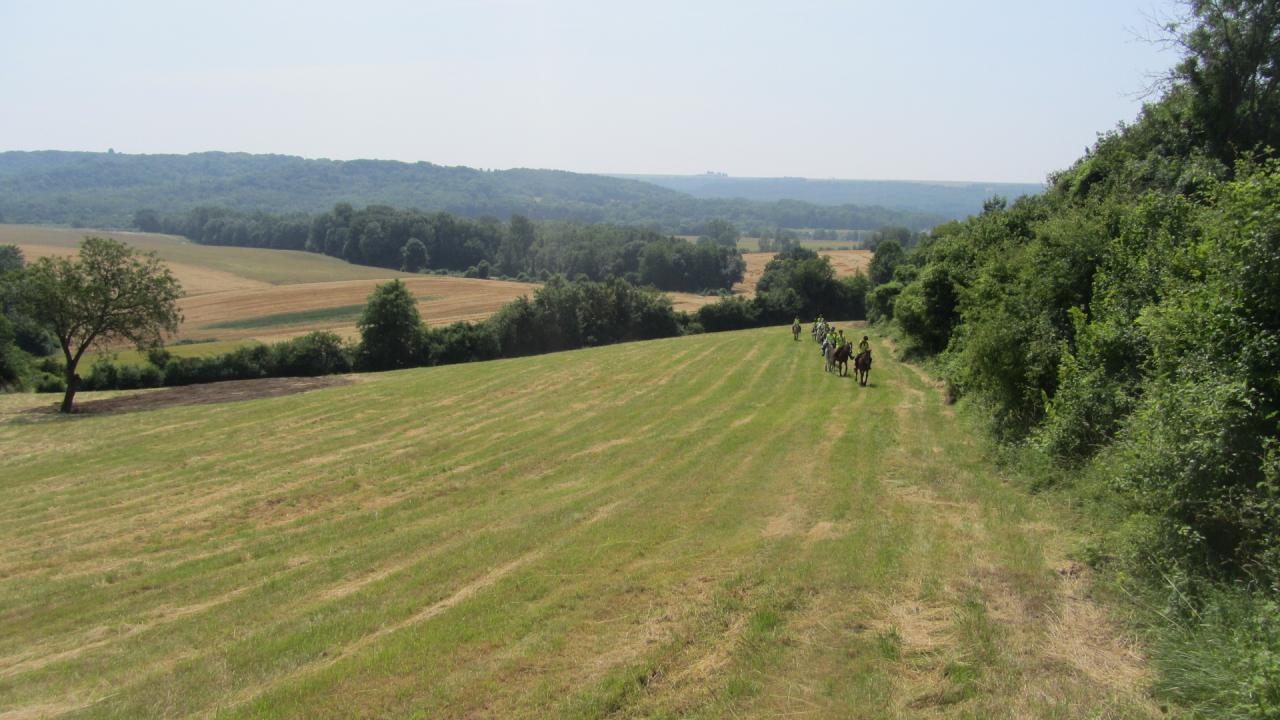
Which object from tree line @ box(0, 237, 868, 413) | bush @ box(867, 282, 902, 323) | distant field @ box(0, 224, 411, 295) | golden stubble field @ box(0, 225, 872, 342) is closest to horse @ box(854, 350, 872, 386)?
bush @ box(867, 282, 902, 323)

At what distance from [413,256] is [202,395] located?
4047 inches

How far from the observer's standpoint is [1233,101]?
20812mm

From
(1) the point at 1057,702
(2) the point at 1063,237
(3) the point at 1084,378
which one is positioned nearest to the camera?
(1) the point at 1057,702

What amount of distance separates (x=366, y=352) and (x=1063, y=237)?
4977cm

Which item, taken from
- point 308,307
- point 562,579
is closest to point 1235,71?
point 562,579

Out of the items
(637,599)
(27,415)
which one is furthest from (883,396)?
(27,415)

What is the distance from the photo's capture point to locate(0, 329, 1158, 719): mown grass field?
22.7 ft

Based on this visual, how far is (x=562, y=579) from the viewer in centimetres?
997

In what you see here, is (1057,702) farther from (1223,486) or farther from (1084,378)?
(1084,378)

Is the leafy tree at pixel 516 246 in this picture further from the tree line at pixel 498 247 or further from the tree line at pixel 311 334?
the tree line at pixel 311 334

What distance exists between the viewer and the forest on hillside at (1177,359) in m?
7.11

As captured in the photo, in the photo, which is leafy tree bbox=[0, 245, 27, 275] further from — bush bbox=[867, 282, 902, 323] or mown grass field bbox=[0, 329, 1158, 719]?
bush bbox=[867, 282, 902, 323]

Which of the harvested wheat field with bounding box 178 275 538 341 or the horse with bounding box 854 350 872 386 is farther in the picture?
the harvested wheat field with bounding box 178 275 538 341

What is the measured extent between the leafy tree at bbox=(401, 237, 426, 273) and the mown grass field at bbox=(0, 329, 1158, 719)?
115m
